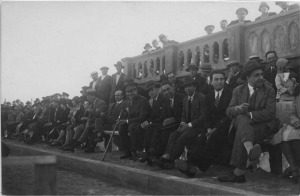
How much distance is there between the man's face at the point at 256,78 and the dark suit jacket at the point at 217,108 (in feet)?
1.83

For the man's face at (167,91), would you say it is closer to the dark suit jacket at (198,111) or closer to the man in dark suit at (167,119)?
the man in dark suit at (167,119)

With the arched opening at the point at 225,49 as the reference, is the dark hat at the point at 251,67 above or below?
below

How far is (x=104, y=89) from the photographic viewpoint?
32.1 ft

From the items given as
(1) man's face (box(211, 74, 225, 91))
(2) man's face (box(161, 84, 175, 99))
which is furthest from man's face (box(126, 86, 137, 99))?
(1) man's face (box(211, 74, 225, 91))

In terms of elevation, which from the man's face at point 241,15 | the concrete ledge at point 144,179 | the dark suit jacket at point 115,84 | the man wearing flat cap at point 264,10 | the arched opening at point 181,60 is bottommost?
the concrete ledge at point 144,179

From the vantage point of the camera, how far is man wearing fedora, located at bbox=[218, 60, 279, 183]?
4172 mm

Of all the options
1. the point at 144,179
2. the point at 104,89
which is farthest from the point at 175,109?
the point at 104,89

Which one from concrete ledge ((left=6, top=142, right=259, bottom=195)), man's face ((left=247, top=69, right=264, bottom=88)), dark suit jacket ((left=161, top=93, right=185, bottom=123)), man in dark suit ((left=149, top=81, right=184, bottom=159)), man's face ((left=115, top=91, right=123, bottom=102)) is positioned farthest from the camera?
man's face ((left=115, top=91, right=123, bottom=102))

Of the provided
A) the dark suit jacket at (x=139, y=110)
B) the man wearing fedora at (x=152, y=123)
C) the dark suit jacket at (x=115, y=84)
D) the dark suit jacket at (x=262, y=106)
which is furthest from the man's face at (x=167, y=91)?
the dark suit jacket at (x=115, y=84)

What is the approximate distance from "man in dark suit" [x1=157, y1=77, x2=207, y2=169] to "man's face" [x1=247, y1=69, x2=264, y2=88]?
88cm

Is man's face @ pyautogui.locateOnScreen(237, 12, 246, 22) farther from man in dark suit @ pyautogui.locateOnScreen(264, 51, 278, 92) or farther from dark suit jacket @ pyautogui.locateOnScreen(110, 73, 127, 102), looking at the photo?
dark suit jacket @ pyautogui.locateOnScreen(110, 73, 127, 102)

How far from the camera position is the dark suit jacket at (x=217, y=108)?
5109 mm

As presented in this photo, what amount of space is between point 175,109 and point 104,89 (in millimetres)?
4247

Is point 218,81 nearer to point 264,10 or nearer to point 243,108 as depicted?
point 243,108
